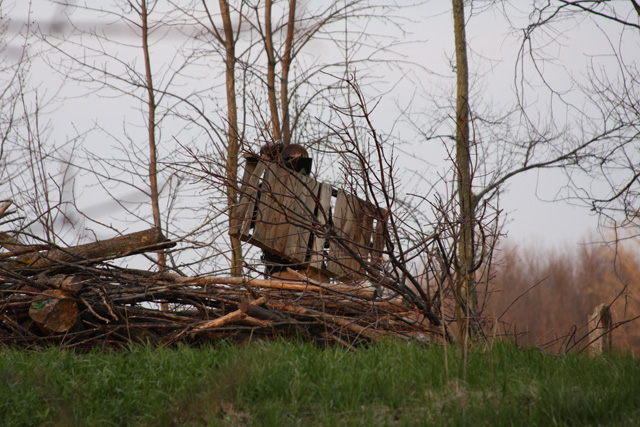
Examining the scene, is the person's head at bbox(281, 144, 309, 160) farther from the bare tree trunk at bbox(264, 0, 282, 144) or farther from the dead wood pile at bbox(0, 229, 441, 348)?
the bare tree trunk at bbox(264, 0, 282, 144)

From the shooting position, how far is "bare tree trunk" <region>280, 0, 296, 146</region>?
9.89 meters

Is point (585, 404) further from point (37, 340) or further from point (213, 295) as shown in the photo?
point (37, 340)

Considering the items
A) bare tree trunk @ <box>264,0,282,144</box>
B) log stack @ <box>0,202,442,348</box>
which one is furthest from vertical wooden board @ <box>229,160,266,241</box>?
bare tree trunk @ <box>264,0,282,144</box>

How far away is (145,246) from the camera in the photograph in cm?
527

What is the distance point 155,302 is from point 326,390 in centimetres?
265

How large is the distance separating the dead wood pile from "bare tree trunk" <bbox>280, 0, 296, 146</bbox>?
16.3 feet

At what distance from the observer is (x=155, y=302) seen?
5.27 metres

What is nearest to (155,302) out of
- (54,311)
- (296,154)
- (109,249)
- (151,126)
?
(109,249)

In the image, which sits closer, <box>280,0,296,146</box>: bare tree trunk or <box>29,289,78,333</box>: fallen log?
<box>29,289,78,333</box>: fallen log

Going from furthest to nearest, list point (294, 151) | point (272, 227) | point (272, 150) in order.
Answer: point (294, 151) < point (272, 227) < point (272, 150)

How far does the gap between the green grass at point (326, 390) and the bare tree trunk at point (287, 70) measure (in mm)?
6609

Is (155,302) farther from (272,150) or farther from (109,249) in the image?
(272,150)

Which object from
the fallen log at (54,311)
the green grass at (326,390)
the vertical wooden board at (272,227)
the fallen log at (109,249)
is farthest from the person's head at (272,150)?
the fallen log at (54,311)

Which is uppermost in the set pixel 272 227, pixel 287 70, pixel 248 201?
pixel 287 70
